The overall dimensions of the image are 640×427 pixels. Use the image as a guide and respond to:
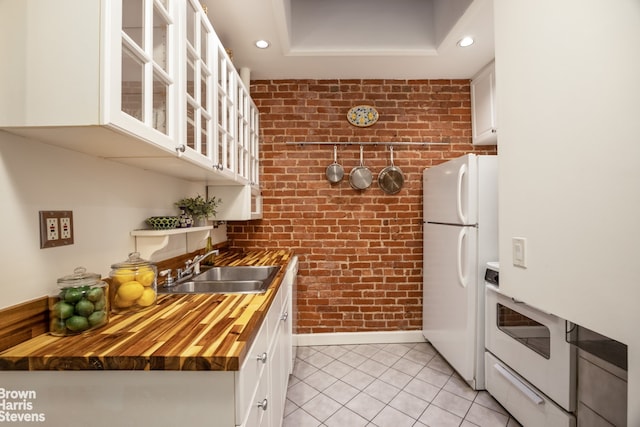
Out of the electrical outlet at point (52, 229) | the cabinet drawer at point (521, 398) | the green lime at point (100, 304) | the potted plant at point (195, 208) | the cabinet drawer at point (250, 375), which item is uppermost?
the potted plant at point (195, 208)

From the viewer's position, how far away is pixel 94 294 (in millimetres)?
948

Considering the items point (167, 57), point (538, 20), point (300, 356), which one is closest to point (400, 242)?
point (300, 356)

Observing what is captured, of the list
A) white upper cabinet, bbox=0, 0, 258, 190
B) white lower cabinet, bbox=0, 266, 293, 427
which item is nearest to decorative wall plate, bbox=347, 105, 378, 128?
white upper cabinet, bbox=0, 0, 258, 190

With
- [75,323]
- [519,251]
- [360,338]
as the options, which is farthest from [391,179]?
[75,323]

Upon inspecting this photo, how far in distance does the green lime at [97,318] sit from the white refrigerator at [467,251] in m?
2.06

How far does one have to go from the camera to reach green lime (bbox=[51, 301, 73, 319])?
902mm

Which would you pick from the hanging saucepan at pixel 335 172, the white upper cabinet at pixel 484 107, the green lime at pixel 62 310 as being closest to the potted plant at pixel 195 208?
the green lime at pixel 62 310

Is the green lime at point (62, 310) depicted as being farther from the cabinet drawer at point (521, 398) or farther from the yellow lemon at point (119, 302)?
the cabinet drawer at point (521, 398)

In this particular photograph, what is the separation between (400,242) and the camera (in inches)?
112

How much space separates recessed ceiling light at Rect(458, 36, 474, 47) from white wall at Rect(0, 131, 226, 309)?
7.78ft

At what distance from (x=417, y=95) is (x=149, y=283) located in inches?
107

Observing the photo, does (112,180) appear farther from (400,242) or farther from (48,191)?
(400,242)

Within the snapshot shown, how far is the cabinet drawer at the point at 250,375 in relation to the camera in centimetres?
81

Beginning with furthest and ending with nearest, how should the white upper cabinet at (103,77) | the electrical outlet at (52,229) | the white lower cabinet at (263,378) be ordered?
the electrical outlet at (52,229) → the white lower cabinet at (263,378) → the white upper cabinet at (103,77)
